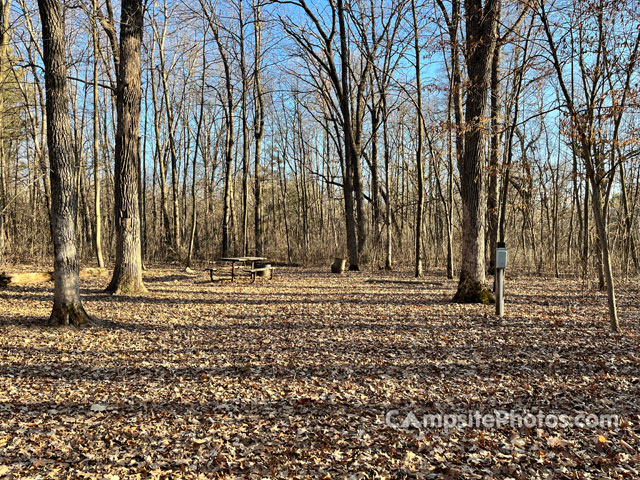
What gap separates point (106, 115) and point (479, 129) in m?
23.2

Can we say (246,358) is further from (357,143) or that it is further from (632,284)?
(357,143)

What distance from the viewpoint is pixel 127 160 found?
370 inches

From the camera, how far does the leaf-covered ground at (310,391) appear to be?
2.90 m

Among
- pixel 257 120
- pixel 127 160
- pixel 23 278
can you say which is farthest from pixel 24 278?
pixel 257 120

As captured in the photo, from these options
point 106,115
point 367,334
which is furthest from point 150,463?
point 106,115

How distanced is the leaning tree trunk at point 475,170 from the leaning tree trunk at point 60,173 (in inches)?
291

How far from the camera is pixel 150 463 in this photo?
9.44 ft

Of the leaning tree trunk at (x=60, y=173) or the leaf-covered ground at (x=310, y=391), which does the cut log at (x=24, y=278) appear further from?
the leaning tree trunk at (x=60, y=173)

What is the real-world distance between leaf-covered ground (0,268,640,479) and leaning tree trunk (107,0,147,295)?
4.70ft

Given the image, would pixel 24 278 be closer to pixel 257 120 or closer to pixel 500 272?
pixel 500 272

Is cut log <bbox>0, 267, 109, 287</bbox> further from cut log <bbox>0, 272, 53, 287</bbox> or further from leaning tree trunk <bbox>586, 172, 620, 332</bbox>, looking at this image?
leaning tree trunk <bbox>586, 172, 620, 332</bbox>

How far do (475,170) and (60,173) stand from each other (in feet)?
25.7

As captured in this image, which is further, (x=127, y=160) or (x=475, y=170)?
(x=127, y=160)

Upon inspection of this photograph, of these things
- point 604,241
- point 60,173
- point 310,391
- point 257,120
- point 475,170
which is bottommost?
point 310,391
